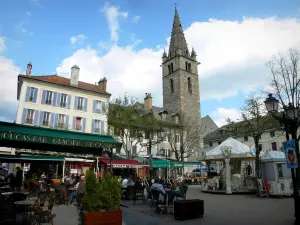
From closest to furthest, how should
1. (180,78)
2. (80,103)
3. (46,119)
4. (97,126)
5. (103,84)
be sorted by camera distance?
(46,119) < (80,103) < (97,126) < (103,84) < (180,78)

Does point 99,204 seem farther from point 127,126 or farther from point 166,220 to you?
point 127,126

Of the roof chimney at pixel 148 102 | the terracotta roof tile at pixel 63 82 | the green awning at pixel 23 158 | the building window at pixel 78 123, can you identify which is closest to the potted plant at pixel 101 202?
the green awning at pixel 23 158

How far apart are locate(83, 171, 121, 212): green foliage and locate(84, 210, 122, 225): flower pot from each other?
0.16 m

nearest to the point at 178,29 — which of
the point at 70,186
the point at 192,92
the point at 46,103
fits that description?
the point at 192,92

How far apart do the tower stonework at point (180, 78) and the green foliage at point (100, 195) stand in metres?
34.1

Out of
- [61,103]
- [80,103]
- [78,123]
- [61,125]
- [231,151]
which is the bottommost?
[231,151]

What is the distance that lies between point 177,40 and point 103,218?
48600 millimetres

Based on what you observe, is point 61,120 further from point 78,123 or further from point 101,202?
point 101,202

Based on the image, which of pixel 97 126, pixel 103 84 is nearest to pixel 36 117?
pixel 97 126

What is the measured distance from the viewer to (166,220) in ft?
22.7

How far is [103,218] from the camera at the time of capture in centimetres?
464

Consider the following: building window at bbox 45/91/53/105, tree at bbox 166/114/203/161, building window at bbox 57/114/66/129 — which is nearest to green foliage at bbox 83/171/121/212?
building window at bbox 57/114/66/129

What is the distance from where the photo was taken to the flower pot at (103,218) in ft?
14.8

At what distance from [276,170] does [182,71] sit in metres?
33.1
